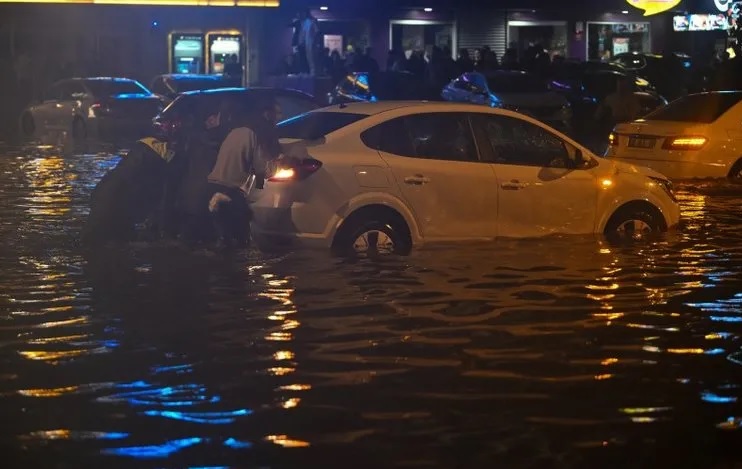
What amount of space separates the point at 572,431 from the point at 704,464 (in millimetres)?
710

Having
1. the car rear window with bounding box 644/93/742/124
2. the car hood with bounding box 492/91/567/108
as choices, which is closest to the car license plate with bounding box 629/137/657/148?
the car rear window with bounding box 644/93/742/124

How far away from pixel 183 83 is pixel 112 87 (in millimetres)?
2958

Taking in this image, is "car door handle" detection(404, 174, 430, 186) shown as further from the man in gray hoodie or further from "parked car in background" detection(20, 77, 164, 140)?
"parked car in background" detection(20, 77, 164, 140)

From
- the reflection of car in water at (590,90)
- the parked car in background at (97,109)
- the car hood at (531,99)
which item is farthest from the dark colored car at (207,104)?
the reflection of car in water at (590,90)

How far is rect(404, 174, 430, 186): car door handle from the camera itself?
36.3 feet

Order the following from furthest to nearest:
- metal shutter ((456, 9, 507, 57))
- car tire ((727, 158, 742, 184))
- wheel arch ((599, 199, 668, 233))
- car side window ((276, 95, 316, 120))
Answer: metal shutter ((456, 9, 507, 57))
car side window ((276, 95, 316, 120))
car tire ((727, 158, 742, 184))
wheel arch ((599, 199, 668, 233))

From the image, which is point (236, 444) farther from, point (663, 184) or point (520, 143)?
point (663, 184)

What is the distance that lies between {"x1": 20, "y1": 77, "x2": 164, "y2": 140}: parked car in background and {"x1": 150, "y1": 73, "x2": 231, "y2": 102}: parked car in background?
1329 mm

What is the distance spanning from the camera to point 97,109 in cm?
2972

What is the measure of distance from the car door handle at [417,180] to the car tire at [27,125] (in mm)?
22278

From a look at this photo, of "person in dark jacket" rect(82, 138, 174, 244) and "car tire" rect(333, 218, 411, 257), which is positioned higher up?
"person in dark jacket" rect(82, 138, 174, 244)

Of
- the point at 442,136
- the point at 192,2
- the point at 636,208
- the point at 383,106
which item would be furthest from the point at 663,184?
the point at 192,2

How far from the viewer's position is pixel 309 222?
35.6ft

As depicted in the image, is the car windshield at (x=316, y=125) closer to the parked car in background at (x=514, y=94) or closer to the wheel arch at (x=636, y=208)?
the wheel arch at (x=636, y=208)
